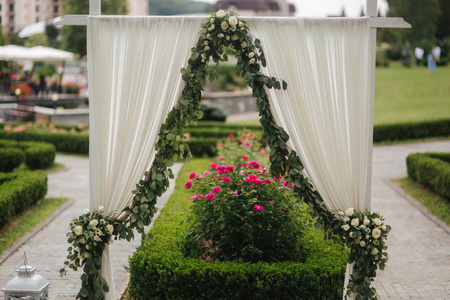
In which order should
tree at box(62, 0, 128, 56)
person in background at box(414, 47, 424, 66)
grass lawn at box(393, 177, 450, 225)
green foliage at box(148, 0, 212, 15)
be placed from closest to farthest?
1. grass lawn at box(393, 177, 450, 225)
2. tree at box(62, 0, 128, 56)
3. person in background at box(414, 47, 424, 66)
4. green foliage at box(148, 0, 212, 15)

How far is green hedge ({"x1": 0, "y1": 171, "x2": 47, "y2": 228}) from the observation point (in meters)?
8.23

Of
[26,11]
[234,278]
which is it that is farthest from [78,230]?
[26,11]

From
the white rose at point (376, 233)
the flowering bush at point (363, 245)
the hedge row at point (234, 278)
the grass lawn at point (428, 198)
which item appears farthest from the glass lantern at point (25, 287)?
the grass lawn at point (428, 198)

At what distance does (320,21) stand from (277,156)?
1.27 metres

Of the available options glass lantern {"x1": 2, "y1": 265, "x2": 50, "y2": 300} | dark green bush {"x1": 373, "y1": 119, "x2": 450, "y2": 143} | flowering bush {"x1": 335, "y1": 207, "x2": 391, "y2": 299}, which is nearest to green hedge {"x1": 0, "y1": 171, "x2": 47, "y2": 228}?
glass lantern {"x1": 2, "y1": 265, "x2": 50, "y2": 300}

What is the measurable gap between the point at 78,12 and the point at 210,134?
2259 centimetres

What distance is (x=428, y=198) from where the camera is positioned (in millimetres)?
10562

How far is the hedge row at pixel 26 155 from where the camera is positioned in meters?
12.1

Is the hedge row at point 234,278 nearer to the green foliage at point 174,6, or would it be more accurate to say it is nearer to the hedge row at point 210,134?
the hedge row at point 210,134

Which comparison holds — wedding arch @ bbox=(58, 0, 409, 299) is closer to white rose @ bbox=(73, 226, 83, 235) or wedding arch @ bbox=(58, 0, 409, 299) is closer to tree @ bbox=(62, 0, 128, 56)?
white rose @ bbox=(73, 226, 83, 235)

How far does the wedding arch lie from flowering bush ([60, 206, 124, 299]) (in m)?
0.01

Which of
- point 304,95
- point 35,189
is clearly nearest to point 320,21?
point 304,95

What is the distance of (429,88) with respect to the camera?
1140 inches

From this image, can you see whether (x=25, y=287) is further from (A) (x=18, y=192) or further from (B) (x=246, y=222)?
(A) (x=18, y=192)
